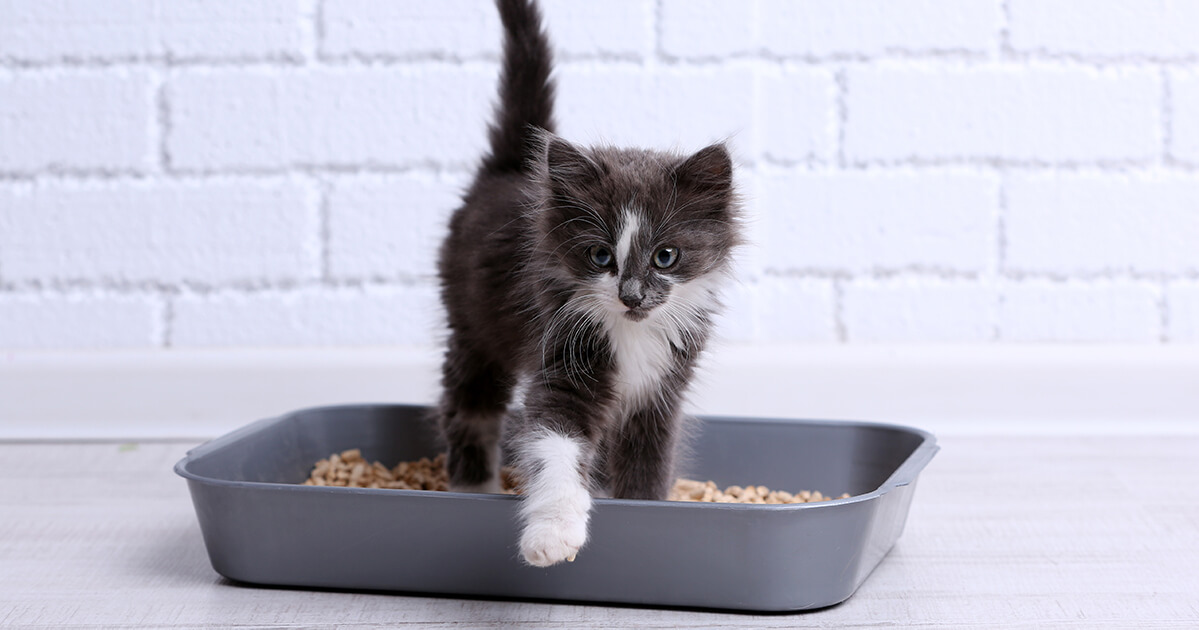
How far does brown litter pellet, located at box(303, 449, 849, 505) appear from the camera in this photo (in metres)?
1.24

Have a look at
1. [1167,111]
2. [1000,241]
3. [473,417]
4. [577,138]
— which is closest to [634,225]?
[473,417]

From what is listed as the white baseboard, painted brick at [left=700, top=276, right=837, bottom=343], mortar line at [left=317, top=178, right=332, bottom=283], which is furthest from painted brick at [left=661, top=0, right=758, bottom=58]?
mortar line at [left=317, top=178, right=332, bottom=283]

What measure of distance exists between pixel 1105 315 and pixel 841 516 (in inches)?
44.7

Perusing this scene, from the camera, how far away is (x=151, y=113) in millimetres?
1695

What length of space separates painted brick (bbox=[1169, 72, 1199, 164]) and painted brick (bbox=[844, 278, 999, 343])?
40 centimetres

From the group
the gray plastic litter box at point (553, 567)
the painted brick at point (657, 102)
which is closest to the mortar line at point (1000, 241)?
the painted brick at point (657, 102)

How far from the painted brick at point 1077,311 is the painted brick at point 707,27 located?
625 mm

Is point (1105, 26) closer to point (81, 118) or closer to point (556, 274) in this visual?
point (556, 274)

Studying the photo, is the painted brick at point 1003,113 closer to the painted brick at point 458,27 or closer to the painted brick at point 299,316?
the painted brick at point 458,27

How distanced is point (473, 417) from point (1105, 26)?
1277 millimetres

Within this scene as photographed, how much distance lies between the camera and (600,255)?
93 cm

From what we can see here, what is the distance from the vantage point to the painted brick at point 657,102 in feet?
5.61

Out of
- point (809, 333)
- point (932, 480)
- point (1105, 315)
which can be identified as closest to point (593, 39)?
point (809, 333)

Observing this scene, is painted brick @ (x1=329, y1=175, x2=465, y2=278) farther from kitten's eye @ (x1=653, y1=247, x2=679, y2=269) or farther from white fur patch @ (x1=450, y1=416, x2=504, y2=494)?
kitten's eye @ (x1=653, y1=247, x2=679, y2=269)
